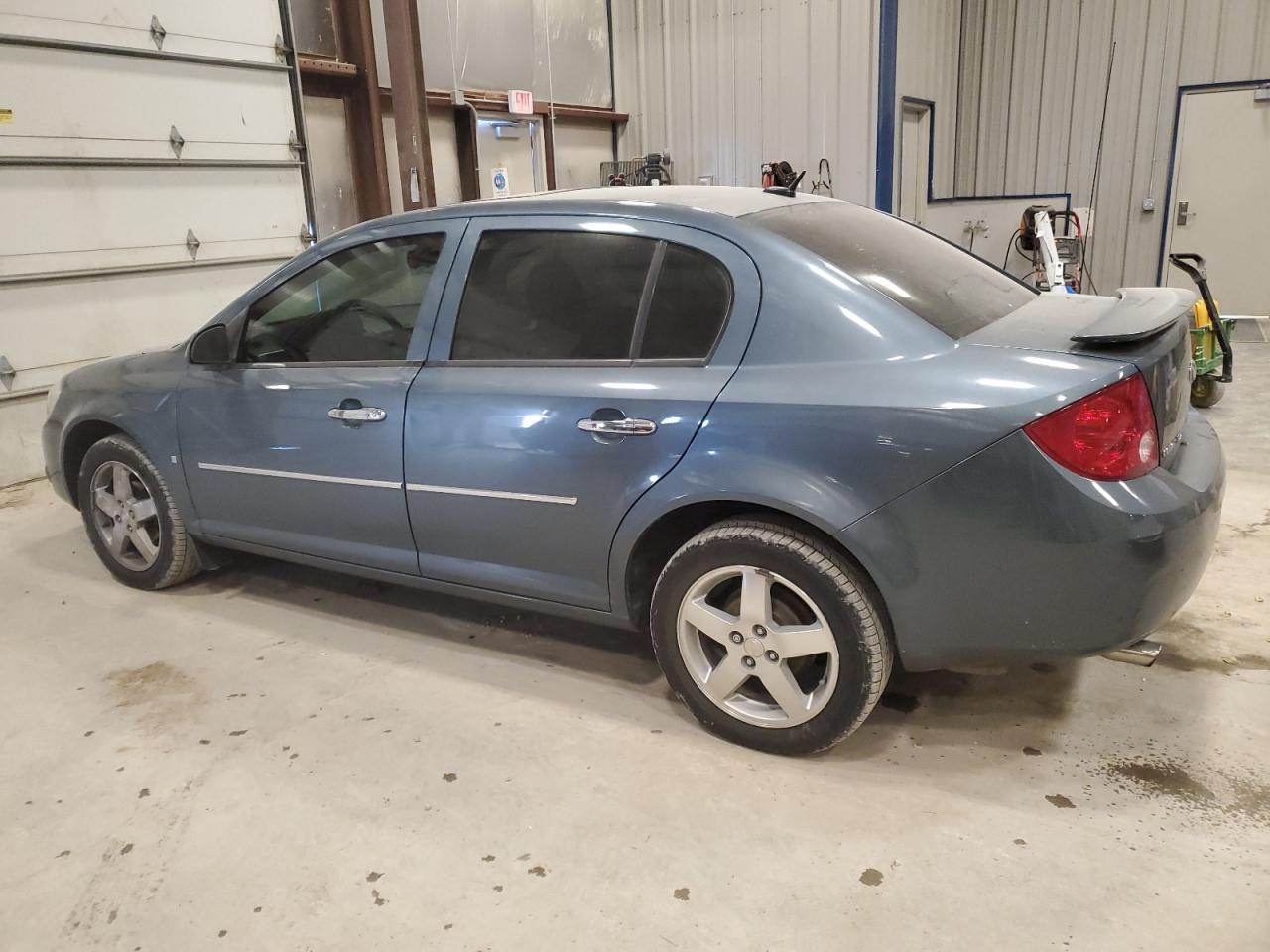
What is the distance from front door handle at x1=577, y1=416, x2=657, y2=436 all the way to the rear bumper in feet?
1.89

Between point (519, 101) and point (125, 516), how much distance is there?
6.29 meters

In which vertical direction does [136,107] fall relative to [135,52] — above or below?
below

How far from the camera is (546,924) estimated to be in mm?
1896

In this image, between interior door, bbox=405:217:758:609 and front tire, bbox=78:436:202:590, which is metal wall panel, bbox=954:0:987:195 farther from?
front tire, bbox=78:436:202:590

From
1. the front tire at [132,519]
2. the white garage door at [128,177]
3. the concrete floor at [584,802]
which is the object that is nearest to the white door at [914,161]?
the white garage door at [128,177]

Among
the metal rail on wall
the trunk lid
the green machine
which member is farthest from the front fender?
the green machine

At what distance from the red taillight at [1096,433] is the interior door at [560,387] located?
0.76 metres

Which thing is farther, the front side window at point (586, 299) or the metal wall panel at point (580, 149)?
the metal wall panel at point (580, 149)

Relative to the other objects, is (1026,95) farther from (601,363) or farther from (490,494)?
(490,494)

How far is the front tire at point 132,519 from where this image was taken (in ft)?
11.7

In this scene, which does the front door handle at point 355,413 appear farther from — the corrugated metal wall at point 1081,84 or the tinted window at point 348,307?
the corrugated metal wall at point 1081,84

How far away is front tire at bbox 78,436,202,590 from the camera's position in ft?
11.7

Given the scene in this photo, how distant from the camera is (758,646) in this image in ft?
7.68

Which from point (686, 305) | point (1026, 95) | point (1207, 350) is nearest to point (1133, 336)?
point (686, 305)
